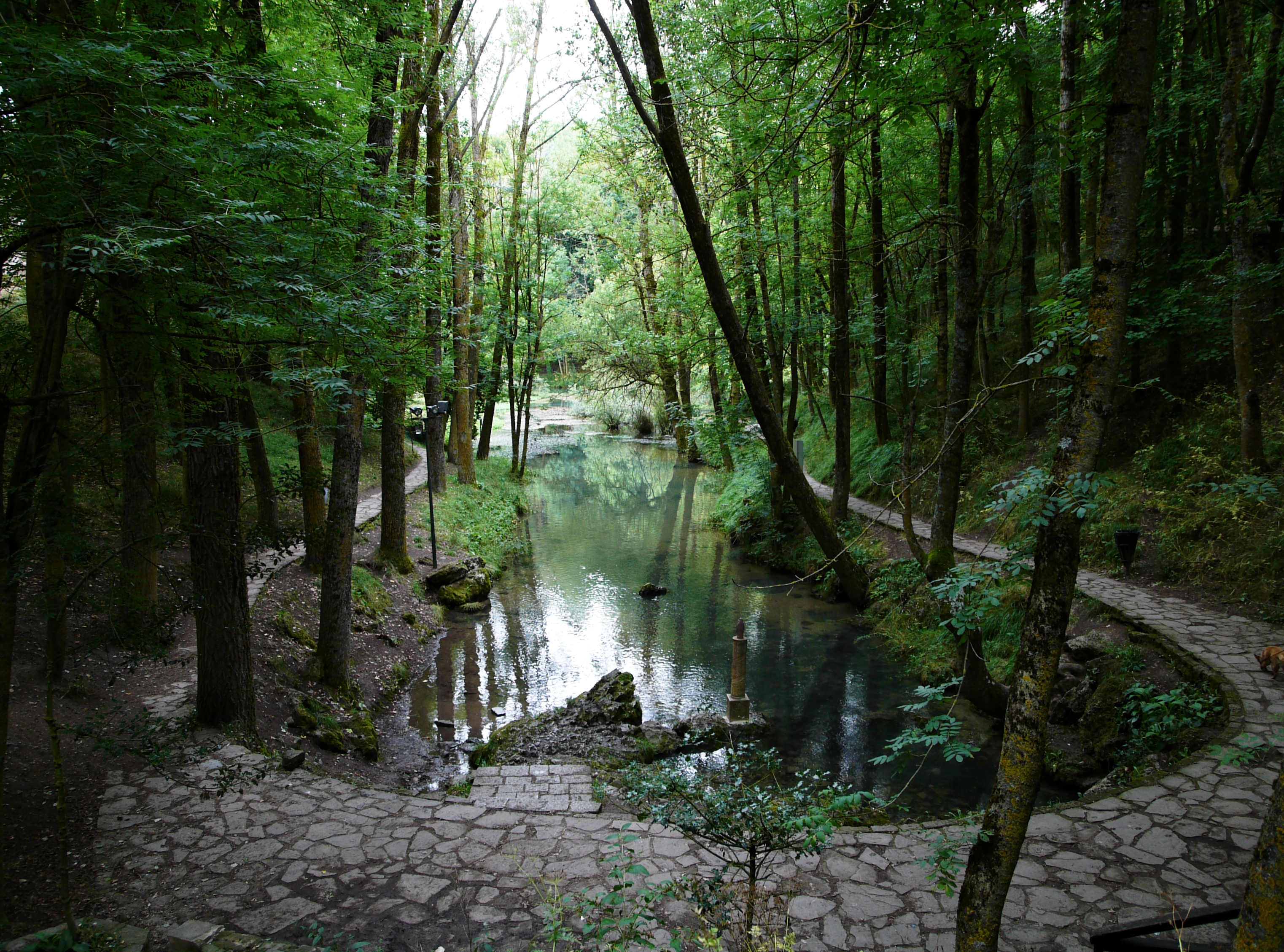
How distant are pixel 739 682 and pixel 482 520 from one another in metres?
A: 10.7

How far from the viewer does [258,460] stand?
9.45 metres

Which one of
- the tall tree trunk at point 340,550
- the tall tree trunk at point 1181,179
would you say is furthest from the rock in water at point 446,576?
the tall tree trunk at point 1181,179

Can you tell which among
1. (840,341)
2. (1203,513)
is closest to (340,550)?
(840,341)

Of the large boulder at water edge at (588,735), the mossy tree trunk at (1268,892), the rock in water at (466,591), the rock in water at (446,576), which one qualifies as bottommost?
the large boulder at water edge at (588,735)

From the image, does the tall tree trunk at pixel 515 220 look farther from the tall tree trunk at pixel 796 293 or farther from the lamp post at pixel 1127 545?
the lamp post at pixel 1127 545

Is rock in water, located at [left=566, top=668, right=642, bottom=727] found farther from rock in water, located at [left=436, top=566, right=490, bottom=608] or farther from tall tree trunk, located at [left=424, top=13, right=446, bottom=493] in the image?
rock in water, located at [left=436, top=566, right=490, bottom=608]

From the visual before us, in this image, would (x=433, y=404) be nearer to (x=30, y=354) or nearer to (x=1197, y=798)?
(x=30, y=354)

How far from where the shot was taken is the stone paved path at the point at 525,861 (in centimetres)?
373

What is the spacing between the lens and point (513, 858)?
4.41 metres

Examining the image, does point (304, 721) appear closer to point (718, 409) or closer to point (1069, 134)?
point (1069, 134)

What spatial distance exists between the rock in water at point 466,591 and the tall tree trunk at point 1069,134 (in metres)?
10.6

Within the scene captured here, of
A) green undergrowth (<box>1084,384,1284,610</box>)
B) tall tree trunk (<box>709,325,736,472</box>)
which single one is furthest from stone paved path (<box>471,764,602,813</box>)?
tall tree trunk (<box>709,325,736,472</box>)

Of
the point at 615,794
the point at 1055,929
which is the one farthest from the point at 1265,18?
the point at 615,794

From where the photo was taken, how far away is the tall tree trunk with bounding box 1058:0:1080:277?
17.9 ft
